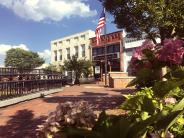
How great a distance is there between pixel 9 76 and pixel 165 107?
11.0 meters

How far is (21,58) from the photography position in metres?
88.9

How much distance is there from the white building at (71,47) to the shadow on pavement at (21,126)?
41782 millimetres

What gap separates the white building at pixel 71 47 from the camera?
56281 mm

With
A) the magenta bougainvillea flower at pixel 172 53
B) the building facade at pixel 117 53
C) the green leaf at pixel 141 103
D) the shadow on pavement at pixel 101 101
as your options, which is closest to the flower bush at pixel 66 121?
the green leaf at pixel 141 103

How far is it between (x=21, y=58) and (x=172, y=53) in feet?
286

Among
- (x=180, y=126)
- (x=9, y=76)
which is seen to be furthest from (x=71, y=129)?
(x=9, y=76)

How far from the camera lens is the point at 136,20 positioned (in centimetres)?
1249

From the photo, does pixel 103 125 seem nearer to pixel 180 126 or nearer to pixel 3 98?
pixel 180 126

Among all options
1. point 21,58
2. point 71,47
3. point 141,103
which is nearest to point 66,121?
point 141,103

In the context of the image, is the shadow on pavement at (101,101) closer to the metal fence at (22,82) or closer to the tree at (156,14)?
the metal fence at (22,82)

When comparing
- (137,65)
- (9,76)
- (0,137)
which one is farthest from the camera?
(9,76)

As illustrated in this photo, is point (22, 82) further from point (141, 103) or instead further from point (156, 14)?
point (141, 103)

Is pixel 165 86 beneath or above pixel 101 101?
above

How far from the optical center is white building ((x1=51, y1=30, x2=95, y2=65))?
56281 millimetres
